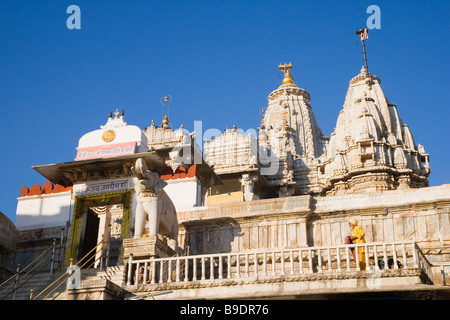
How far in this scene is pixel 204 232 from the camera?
21.6m

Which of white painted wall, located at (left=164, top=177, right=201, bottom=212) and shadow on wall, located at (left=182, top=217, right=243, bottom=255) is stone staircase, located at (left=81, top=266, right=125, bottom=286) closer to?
shadow on wall, located at (left=182, top=217, right=243, bottom=255)

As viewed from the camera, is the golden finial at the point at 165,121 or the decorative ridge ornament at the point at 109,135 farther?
the golden finial at the point at 165,121

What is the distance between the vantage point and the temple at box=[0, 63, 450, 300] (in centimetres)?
1455

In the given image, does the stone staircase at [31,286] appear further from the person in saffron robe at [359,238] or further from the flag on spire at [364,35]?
the flag on spire at [364,35]

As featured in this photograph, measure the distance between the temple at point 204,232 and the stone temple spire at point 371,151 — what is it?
0.12 m

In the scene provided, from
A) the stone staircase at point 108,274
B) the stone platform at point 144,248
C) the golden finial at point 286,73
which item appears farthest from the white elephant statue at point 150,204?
the golden finial at point 286,73

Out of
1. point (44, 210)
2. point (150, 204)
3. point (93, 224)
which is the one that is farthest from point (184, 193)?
point (150, 204)

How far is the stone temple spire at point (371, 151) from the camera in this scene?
3656 cm

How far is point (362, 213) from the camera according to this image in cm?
2047

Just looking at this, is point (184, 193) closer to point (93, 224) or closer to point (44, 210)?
point (93, 224)

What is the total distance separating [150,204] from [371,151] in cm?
2158

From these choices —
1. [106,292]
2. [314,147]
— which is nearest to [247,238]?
[106,292]

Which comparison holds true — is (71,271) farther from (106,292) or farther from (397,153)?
(397,153)

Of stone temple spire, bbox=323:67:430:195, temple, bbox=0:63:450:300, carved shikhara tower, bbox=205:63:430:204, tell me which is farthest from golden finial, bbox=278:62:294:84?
temple, bbox=0:63:450:300
